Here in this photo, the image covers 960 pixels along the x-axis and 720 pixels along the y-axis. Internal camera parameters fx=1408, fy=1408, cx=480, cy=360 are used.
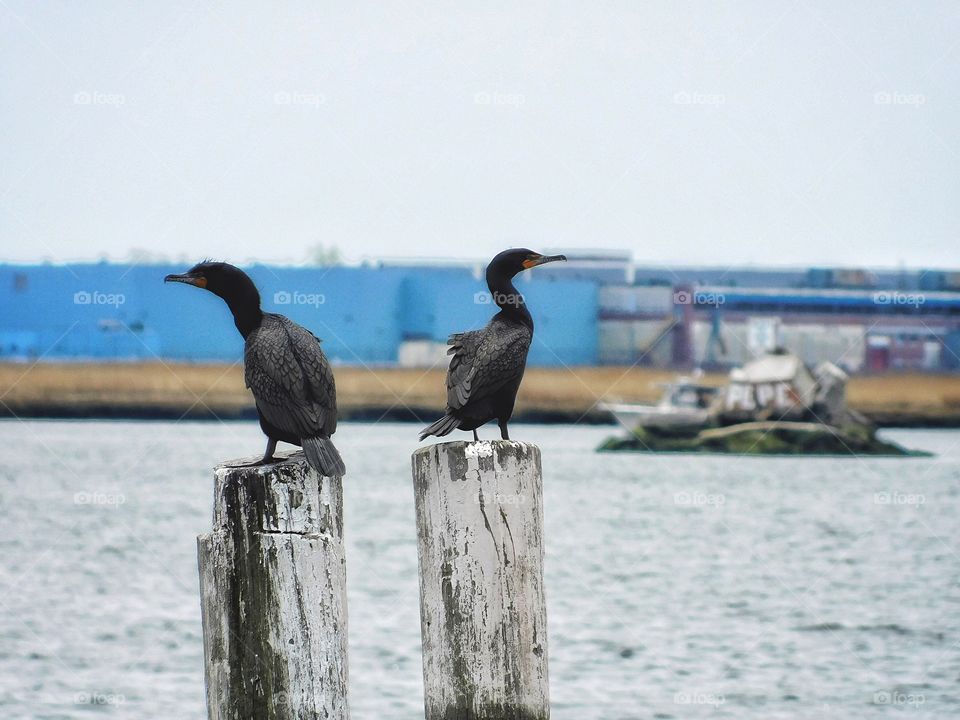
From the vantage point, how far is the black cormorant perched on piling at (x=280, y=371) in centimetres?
461

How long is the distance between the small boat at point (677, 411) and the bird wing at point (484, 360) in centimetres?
3161

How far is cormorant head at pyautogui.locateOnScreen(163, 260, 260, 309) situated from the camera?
4.87m

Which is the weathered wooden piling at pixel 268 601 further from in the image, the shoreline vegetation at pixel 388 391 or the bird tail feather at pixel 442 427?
the shoreline vegetation at pixel 388 391

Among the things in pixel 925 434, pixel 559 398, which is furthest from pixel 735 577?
pixel 925 434

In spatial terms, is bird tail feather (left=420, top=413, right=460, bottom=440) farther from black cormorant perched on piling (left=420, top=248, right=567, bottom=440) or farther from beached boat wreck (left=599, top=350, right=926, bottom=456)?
beached boat wreck (left=599, top=350, right=926, bottom=456)

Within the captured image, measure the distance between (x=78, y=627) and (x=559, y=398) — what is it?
29539mm

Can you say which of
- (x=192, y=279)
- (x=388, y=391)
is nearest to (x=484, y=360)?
(x=192, y=279)

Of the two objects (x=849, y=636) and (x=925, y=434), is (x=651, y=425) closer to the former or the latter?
(x=925, y=434)

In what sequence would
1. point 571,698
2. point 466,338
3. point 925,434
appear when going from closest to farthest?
point 466,338 < point 571,698 < point 925,434

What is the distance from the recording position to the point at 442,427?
4988 millimetres

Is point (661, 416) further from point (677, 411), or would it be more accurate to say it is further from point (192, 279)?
point (192, 279)

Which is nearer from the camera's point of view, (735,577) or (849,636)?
(849,636)

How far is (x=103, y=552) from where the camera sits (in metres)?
19.2

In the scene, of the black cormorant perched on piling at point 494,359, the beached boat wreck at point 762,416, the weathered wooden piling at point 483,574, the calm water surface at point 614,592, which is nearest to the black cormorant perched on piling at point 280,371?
the weathered wooden piling at point 483,574
